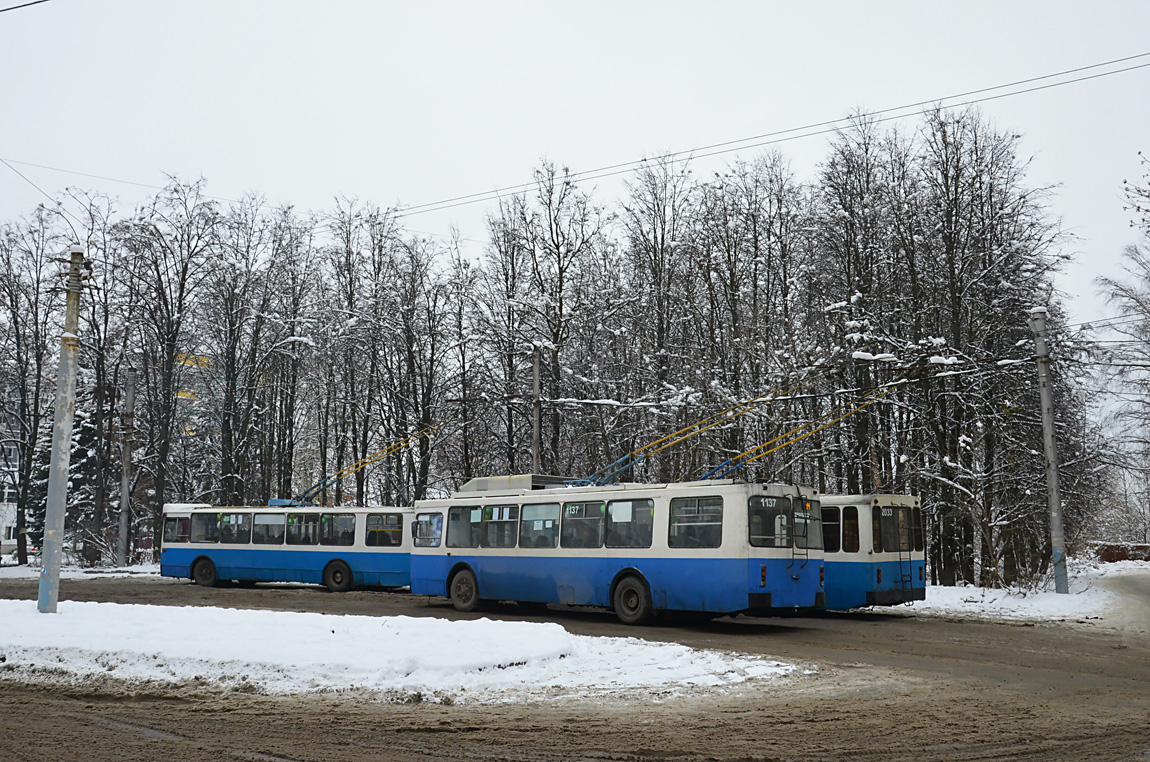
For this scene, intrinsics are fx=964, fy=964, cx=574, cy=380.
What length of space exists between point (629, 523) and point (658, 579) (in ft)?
3.69

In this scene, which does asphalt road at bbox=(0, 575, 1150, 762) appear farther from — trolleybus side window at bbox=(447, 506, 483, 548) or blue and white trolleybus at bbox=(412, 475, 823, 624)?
trolleybus side window at bbox=(447, 506, 483, 548)

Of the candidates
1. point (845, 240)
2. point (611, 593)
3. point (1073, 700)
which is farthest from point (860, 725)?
point (845, 240)

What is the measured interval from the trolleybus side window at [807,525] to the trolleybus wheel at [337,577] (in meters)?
14.0

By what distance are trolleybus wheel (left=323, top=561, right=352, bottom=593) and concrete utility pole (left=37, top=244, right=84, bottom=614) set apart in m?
11.7

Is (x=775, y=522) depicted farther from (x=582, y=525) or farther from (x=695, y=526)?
(x=582, y=525)

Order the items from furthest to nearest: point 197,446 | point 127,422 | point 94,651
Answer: point 197,446
point 127,422
point 94,651

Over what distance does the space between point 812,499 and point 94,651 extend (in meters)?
11.0

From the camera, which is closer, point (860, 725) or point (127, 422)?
point (860, 725)

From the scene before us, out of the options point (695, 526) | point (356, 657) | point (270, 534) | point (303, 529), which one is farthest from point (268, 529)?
point (356, 657)

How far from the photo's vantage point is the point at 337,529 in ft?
85.9

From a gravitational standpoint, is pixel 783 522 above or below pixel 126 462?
below

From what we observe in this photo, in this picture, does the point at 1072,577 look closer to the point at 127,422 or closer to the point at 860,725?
the point at 860,725

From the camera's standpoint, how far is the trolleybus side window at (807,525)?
1579 cm

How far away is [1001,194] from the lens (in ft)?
89.8
